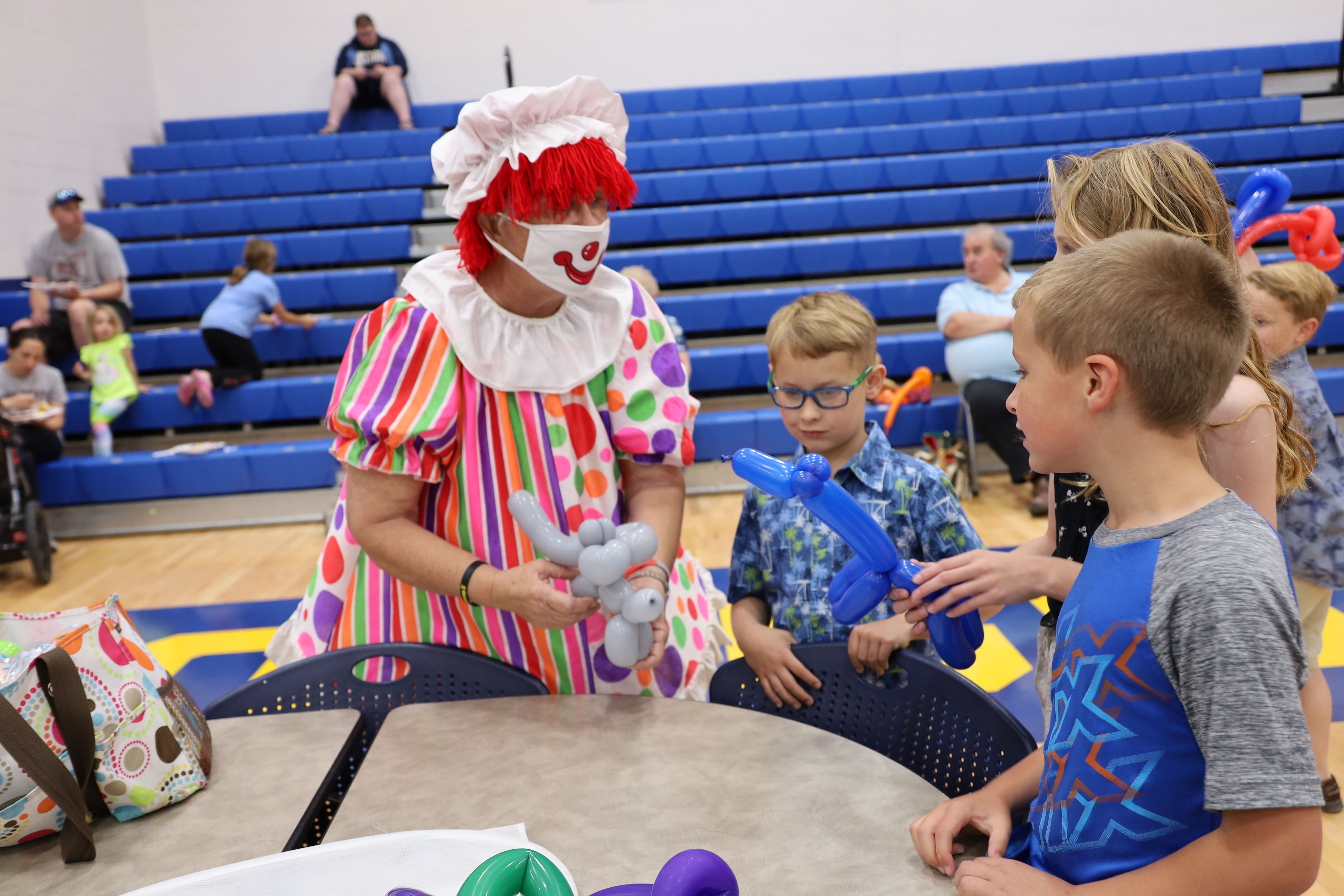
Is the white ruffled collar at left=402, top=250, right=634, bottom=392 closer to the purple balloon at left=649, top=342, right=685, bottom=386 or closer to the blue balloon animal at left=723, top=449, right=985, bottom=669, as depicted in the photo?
the purple balloon at left=649, top=342, right=685, bottom=386

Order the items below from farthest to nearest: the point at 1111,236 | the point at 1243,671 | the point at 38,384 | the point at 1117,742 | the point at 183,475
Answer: the point at 183,475 → the point at 38,384 → the point at 1111,236 → the point at 1117,742 → the point at 1243,671

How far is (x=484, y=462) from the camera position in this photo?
1.45 meters

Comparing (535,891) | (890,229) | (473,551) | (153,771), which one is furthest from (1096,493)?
(890,229)

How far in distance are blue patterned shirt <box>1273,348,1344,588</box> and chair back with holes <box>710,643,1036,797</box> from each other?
119 cm

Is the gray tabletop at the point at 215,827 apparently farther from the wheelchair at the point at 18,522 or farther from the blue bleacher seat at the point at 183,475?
the blue bleacher seat at the point at 183,475

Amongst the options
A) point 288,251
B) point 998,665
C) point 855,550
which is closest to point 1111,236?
point 855,550

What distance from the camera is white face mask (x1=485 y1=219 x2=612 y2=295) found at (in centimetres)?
137

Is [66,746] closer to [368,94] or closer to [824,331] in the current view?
[824,331]

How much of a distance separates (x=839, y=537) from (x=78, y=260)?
6062 millimetres

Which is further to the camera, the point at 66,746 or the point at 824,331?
the point at 824,331

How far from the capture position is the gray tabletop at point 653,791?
0.93 meters

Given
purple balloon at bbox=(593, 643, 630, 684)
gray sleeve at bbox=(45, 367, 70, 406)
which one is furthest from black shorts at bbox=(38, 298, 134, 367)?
purple balloon at bbox=(593, 643, 630, 684)

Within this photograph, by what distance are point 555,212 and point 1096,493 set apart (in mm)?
815

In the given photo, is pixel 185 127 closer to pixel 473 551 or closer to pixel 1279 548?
pixel 473 551
